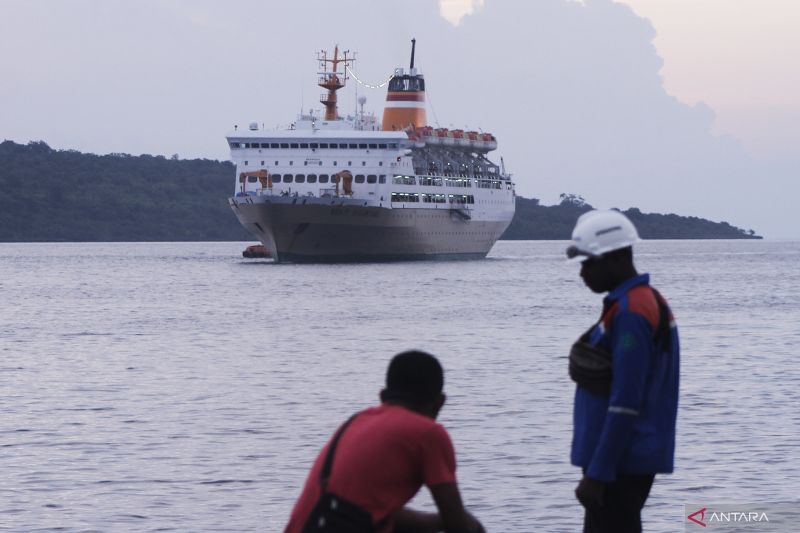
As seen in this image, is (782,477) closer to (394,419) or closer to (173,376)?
(394,419)

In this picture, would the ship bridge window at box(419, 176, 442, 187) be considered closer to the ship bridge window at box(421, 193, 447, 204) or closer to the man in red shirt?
the ship bridge window at box(421, 193, 447, 204)

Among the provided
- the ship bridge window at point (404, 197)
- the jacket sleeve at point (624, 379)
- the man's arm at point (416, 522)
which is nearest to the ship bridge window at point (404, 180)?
the ship bridge window at point (404, 197)

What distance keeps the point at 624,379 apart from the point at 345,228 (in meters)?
69.7

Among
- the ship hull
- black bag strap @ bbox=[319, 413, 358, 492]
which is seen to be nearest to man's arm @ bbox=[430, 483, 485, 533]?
black bag strap @ bbox=[319, 413, 358, 492]

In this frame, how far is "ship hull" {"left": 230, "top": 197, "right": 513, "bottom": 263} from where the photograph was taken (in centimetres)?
7281

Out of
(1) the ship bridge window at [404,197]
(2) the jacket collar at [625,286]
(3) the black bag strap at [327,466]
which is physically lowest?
(3) the black bag strap at [327,466]

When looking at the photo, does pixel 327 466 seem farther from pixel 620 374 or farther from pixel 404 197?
pixel 404 197

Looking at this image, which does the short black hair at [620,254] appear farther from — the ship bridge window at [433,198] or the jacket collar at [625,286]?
the ship bridge window at [433,198]

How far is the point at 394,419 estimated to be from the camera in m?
5.14

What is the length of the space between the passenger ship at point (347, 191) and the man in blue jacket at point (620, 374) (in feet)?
216

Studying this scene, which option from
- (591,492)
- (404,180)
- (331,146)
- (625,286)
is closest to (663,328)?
(625,286)

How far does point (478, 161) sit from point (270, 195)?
29.7m

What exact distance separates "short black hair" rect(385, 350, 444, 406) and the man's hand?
1.06 metres

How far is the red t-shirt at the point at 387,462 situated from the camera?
5.10 metres
